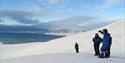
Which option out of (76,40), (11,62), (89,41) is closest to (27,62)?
(11,62)

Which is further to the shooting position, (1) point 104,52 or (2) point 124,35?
(2) point 124,35

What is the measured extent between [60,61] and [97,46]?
3903 mm

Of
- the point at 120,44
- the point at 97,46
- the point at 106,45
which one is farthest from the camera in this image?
the point at 120,44

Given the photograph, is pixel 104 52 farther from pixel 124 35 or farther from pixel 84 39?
pixel 84 39

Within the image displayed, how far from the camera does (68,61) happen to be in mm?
15141

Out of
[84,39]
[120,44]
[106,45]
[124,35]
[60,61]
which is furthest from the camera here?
[84,39]

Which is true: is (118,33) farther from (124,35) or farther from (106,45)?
(106,45)

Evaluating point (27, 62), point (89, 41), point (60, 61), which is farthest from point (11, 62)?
point (89, 41)

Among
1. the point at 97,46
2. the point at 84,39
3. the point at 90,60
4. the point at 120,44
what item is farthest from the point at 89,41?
the point at 90,60

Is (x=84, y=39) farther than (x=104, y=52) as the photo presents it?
Yes

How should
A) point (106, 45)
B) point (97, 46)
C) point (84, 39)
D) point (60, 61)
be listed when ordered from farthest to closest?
point (84, 39) < point (97, 46) < point (106, 45) < point (60, 61)

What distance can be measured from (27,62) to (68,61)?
5.87ft

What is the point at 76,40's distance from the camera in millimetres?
49531

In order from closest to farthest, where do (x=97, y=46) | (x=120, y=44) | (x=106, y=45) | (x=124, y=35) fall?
1. (x=106, y=45)
2. (x=97, y=46)
3. (x=120, y=44)
4. (x=124, y=35)
